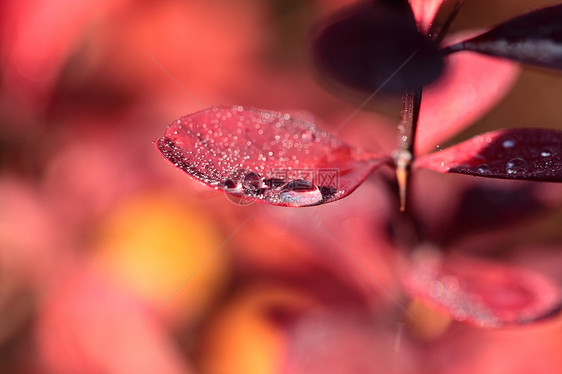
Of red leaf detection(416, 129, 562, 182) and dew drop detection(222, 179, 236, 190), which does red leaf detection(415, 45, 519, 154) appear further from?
dew drop detection(222, 179, 236, 190)

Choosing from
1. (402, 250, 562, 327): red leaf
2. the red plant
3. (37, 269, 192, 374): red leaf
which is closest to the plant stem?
the red plant

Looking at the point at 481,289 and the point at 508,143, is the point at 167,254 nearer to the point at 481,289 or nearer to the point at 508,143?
the point at 481,289

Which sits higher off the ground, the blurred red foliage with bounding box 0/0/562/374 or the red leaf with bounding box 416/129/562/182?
the red leaf with bounding box 416/129/562/182

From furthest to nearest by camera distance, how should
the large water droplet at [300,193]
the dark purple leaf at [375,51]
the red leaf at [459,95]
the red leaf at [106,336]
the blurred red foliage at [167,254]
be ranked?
the red leaf at [106,336] → the blurred red foliage at [167,254] → the red leaf at [459,95] → the dark purple leaf at [375,51] → the large water droplet at [300,193]

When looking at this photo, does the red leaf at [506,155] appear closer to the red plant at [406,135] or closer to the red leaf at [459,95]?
the red plant at [406,135]

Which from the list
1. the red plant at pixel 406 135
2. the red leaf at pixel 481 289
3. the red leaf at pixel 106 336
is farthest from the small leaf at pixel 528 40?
the red leaf at pixel 106 336

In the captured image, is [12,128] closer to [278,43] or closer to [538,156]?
[278,43]

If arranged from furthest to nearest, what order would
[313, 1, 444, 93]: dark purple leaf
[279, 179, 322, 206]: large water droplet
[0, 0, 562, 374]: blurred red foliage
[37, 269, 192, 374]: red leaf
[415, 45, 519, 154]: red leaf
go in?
[37, 269, 192, 374]: red leaf, [0, 0, 562, 374]: blurred red foliage, [415, 45, 519, 154]: red leaf, [313, 1, 444, 93]: dark purple leaf, [279, 179, 322, 206]: large water droplet
